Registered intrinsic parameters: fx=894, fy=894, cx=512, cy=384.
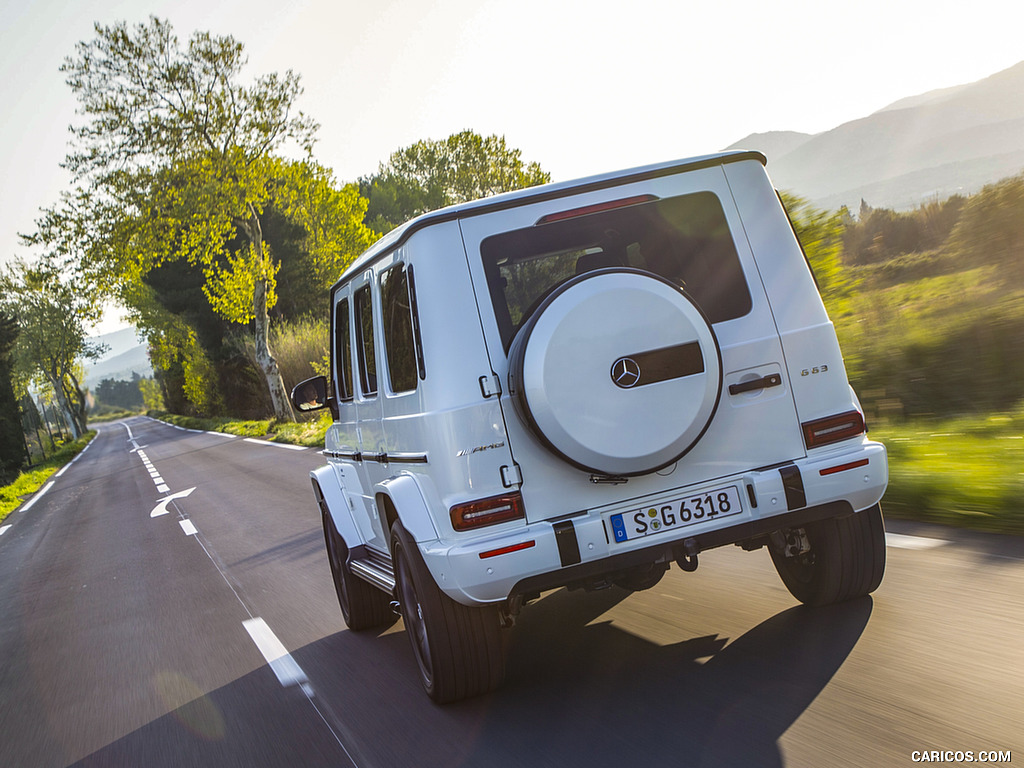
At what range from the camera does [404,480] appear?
3.76 meters

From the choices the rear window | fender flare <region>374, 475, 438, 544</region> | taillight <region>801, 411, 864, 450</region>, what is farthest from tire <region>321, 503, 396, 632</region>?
→ taillight <region>801, 411, 864, 450</region>

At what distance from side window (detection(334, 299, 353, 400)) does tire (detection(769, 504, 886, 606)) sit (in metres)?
2.53

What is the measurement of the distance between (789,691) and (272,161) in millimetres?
27796

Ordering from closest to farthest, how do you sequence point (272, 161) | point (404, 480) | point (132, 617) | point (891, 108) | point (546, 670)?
point (404, 480) → point (546, 670) → point (132, 617) → point (272, 161) → point (891, 108)

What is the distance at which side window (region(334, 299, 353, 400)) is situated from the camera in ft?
16.8

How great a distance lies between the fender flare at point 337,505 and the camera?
526 cm

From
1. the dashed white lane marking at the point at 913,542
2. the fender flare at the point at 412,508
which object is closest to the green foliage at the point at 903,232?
the dashed white lane marking at the point at 913,542

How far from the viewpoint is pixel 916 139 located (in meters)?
152

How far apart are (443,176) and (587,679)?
199 feet

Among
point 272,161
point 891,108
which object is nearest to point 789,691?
point 272,161

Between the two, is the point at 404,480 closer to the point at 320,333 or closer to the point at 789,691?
the point at 789,691

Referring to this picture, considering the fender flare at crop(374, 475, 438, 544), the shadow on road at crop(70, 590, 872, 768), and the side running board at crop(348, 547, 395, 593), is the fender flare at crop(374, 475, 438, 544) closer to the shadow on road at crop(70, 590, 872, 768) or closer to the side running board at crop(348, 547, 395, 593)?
the side running board at crop(348, 547, 395, 593)

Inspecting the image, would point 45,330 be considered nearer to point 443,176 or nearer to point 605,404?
point 443,176

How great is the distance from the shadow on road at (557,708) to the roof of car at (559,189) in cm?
201
